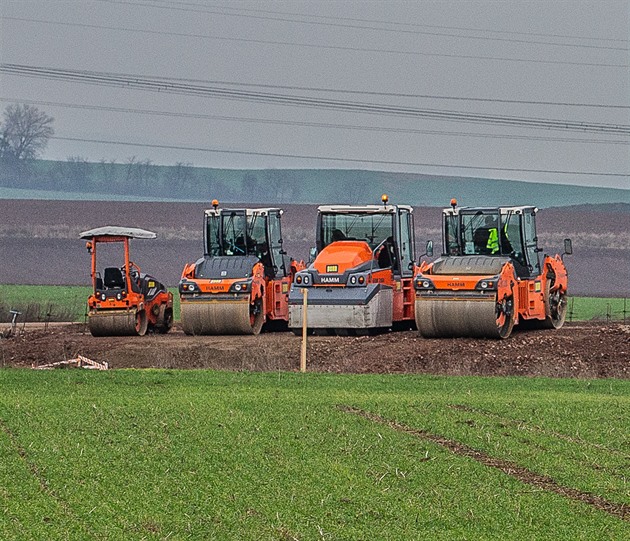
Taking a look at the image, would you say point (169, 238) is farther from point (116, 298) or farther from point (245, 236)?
point (116, 298)

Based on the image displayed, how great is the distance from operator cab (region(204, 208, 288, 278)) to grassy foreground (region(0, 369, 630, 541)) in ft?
43.2

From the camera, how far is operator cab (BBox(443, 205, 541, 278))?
31.1 m

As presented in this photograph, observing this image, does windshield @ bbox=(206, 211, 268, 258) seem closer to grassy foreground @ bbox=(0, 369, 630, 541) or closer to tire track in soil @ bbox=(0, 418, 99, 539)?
grassy foreground @ bbox=(0, 369, 630, 541)

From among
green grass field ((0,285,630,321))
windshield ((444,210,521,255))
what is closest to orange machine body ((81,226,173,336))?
windshield ((444,210,521,255))

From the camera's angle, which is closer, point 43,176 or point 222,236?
point 222,236

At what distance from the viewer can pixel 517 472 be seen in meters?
13.1

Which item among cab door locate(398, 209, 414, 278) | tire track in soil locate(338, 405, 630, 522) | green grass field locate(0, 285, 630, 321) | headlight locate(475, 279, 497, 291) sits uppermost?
cab door locate(398, 209, 414, 278)

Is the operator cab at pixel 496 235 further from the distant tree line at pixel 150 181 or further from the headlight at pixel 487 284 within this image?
the distant tree line at pixel 150 181

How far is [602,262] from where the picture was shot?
246 feet

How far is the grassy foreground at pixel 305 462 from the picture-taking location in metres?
10.8

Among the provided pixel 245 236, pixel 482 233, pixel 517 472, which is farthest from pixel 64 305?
pixel 517 472

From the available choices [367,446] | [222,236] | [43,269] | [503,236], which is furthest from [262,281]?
[43,269]

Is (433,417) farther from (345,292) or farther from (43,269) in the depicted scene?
(43,269)

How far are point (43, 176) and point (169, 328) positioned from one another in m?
85.5
